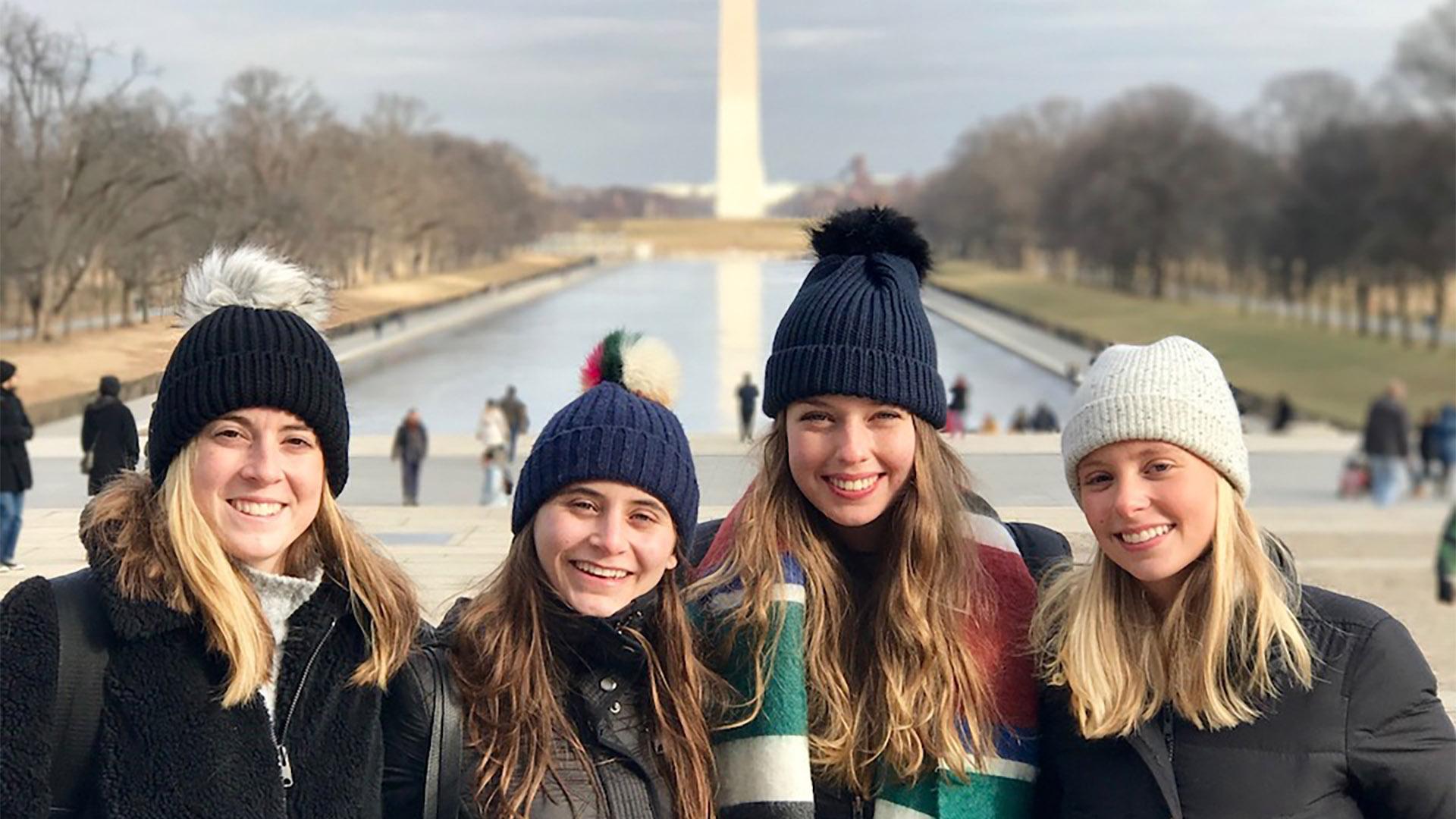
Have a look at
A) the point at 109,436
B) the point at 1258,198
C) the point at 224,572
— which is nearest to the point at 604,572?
the point at 224,572

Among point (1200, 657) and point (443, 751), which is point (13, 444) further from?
point (1200, 657)

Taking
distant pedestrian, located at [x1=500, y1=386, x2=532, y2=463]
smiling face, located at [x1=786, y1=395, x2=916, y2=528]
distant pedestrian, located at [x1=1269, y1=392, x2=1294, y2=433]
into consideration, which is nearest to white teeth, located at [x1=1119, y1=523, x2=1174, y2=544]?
smiling face, located at [x1=786, y1=395, x2=916, y2=528]

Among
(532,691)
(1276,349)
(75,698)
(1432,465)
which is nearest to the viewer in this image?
(75,698)

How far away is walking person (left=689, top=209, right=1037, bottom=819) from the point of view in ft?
11.2

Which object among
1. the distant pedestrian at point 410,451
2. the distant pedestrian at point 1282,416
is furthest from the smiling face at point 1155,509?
the distant pedestrian at point 1282,416

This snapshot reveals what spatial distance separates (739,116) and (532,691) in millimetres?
99938

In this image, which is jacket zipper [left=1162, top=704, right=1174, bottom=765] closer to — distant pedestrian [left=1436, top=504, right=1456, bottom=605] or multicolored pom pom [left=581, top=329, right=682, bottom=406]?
multicolored pom pom [left=581, top=329, right=682, bottom=406]

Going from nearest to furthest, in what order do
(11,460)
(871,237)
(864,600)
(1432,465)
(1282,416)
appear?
(864,600)
(871,237)
(11,460)
(1432,465)
(1282,416)

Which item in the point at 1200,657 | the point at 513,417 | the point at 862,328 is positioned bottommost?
the point at 513,417

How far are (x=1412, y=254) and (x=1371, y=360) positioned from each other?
6538 mm

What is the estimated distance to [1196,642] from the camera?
3307 mm

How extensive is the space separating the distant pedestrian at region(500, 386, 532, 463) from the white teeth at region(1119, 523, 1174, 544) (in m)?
8.30

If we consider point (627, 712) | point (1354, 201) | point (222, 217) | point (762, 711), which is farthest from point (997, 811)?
point (1354, 201)

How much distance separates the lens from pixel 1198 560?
132 inches
